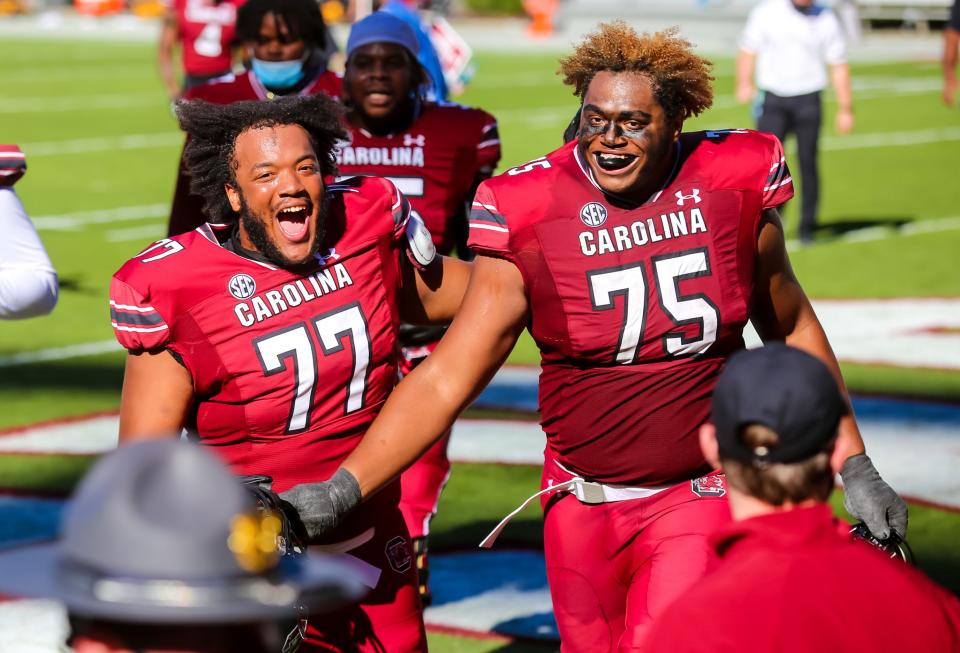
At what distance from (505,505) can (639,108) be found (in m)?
3.47

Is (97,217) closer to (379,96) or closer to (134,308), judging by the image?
(379,96)

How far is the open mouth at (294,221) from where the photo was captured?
4633mm

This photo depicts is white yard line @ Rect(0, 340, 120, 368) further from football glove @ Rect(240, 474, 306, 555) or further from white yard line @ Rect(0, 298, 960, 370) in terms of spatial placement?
football glove @ Rect(240, 474, 306, 555)

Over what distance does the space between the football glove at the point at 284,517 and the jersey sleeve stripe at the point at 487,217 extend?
3.27ft

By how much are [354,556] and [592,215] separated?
120 centimetres

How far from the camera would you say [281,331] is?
14.9 feet

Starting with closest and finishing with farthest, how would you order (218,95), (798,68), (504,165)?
(218,95) → (798,68) → (504,165)

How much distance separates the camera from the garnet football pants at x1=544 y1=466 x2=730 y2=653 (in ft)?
14.7

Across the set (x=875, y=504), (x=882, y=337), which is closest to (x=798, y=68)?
(x=882, y=337)

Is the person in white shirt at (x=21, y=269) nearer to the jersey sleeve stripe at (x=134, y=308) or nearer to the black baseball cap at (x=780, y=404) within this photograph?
the jersey sleeve stripe at (x=134, y=308)

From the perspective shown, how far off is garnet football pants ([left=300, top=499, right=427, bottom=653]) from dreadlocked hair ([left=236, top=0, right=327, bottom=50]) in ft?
10.8

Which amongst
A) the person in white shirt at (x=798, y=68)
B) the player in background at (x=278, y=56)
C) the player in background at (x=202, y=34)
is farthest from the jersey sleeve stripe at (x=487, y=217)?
the player in background at (x=202, y=34)

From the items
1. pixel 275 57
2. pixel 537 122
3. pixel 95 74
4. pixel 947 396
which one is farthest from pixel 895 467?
pixel 95 74

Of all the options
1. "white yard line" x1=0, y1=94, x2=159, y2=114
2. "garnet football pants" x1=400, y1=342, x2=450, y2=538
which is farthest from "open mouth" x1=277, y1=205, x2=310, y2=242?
A: "white yard line" x1=0, y1=94, x2=159, y2=114
